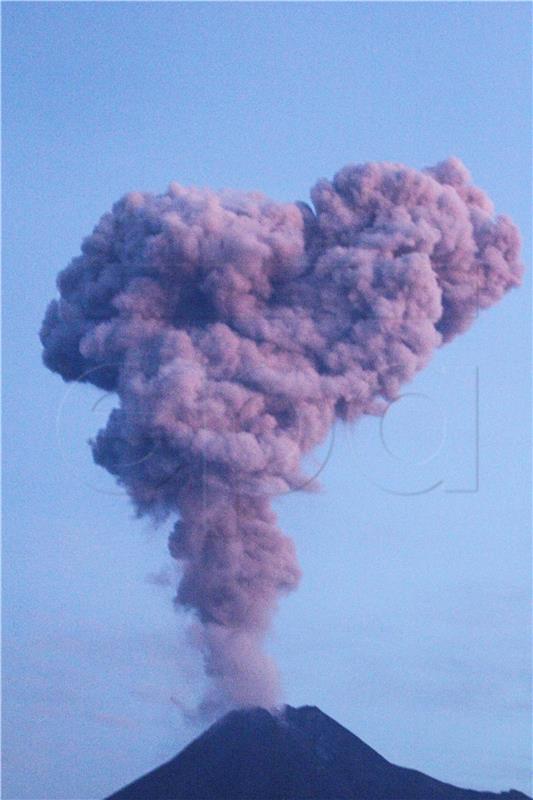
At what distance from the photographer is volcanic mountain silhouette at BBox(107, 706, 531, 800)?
→ 24156 mm

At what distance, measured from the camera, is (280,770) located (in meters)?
24.6

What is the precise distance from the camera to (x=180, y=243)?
71.0 ft

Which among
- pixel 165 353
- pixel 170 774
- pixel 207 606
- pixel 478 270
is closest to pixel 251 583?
pixel 207 606

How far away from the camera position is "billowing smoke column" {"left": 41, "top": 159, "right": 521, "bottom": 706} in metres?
21.0

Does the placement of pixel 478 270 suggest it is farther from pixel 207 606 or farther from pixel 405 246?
pixel 207 606

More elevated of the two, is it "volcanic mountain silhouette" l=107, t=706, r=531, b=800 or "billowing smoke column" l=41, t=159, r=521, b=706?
"billowing smoke column" l=41, t=159, r=521, b=706

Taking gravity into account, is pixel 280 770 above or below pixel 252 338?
below

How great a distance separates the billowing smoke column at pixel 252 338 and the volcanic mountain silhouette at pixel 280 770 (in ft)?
13.2

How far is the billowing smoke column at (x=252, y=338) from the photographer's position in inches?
825

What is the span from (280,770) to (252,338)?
34.5 ft

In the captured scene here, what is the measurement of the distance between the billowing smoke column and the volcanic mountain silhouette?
4027 mm

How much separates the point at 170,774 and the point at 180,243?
12.9 metres

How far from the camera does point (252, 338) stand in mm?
21719

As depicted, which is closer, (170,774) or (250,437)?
(250,437)
